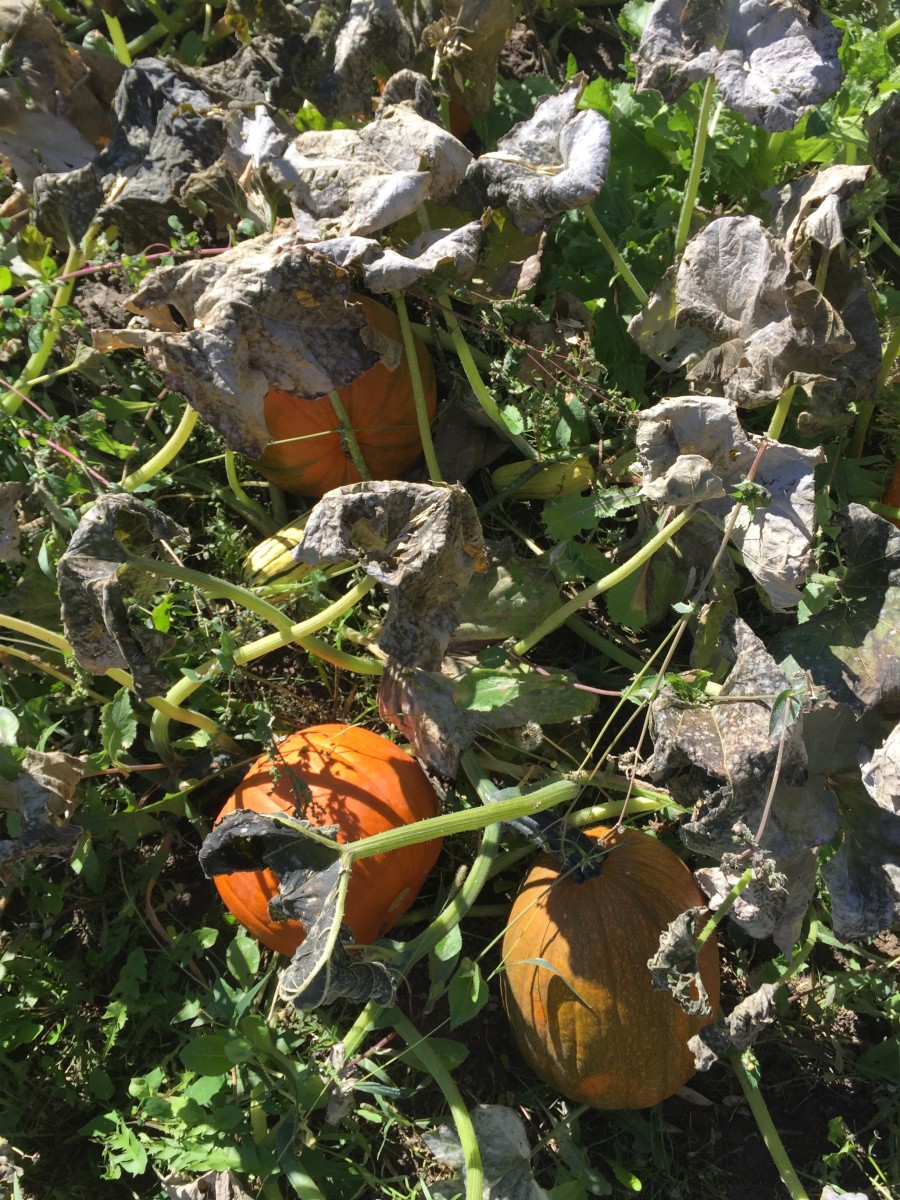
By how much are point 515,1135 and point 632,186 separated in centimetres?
208

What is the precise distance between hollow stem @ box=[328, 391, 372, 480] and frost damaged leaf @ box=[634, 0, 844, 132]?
0.87 metres

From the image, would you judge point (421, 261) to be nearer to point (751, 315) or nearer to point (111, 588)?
point (751, 315)

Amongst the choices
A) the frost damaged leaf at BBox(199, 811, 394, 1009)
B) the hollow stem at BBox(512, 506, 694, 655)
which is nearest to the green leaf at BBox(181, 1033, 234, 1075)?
the frost damaged leaf at BBox(199, 811, 394, 1009)

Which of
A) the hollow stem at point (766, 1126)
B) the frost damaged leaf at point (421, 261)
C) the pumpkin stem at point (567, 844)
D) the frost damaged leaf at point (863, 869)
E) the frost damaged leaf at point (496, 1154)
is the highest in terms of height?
the frost damaged leaf at point (421, 261)

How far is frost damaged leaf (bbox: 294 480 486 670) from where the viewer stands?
178 cm

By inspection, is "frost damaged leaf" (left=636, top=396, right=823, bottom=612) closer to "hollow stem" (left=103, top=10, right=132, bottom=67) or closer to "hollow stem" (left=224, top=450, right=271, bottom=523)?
"hollow stem" (left=224, top=450, right=271, bottom=523)

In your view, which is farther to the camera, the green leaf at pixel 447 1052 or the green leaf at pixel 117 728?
the green leaf at pixel 117 728

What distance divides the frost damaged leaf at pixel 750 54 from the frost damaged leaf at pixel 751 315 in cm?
22

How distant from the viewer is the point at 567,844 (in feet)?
6.64

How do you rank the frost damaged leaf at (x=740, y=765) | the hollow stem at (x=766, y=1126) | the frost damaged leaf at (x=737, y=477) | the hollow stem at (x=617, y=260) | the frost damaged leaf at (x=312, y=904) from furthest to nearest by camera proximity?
the hollow stem at (x=617, y=260) → the hollow stem at (x=766, y=1126) → the frost damaged leaf at (x=737, y=477) → the frost damaged leaf at (x=740, y=765) → the frost damaged leaf at (x=312, y=904)

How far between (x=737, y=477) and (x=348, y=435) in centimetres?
84

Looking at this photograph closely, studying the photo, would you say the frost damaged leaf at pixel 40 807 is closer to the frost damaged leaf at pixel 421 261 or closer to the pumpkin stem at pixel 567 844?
the pumpkin stem at pixel 567 844

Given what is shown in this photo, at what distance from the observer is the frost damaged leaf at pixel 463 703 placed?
6.48 feet

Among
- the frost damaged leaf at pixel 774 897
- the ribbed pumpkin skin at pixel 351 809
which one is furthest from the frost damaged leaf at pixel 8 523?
the frost damaged leaf at pixel 774 897
